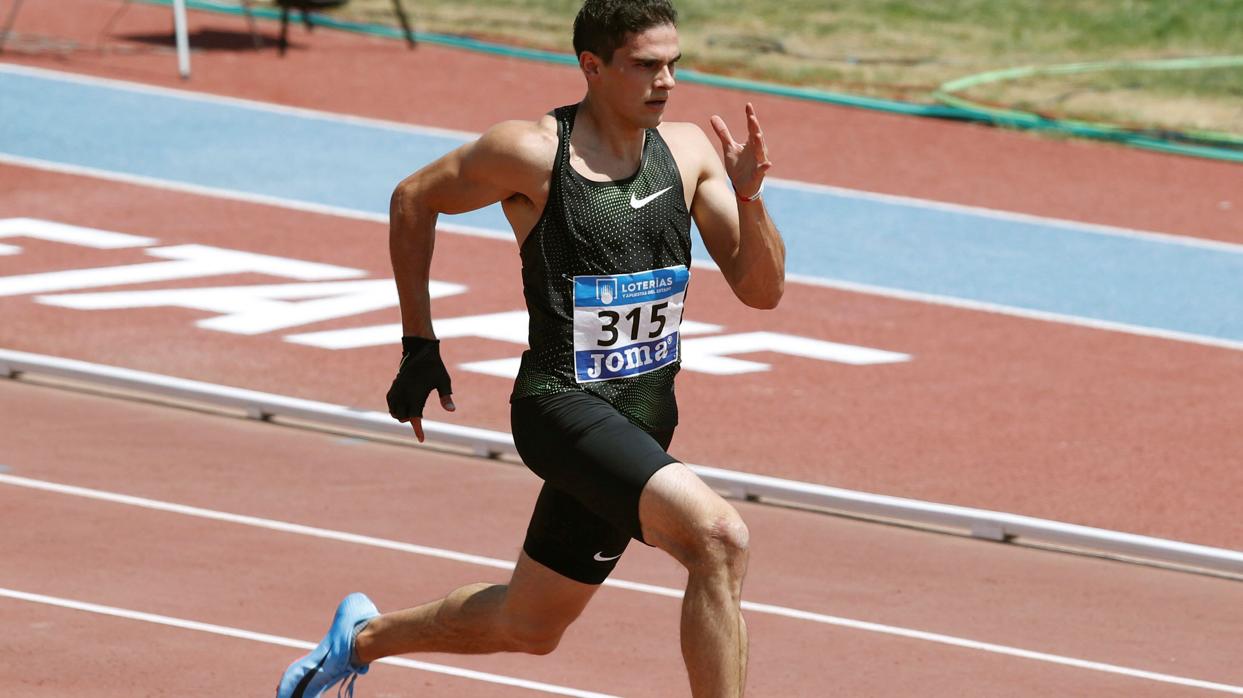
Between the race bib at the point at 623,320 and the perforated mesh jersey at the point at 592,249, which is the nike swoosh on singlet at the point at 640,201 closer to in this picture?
the perforated mesh jersey at the point at 592,249

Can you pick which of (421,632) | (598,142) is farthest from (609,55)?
(421,632)

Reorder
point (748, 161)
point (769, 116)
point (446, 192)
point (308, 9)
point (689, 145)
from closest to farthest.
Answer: point (748, 161) → point (446, 192) → point (689, 145) → point (769, 116) → point (308, 9)

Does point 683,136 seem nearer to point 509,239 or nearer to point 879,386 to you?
point 879,386

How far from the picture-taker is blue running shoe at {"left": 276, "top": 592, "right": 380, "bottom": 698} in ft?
21.4

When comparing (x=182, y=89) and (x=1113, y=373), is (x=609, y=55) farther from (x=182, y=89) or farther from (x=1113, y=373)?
(x=182, y=89)

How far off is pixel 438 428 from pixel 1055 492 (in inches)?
118

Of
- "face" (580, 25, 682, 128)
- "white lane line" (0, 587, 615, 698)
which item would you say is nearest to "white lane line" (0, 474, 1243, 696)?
"white lane line" (0, 587, 615, 698)

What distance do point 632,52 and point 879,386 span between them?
6304mm

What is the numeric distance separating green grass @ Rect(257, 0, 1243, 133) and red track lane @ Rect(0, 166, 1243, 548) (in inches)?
316

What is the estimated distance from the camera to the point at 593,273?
5.95 m

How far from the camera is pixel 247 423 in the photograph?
10.8 m

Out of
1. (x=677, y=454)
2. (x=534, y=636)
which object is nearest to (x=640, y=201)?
(x=534, y=636)

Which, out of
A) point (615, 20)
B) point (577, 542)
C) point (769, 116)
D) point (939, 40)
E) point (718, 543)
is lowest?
point (939, 40)

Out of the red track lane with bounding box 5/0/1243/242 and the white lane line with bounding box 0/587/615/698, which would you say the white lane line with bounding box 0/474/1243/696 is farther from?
the red track lane with bounding box 5/0/1243/242
